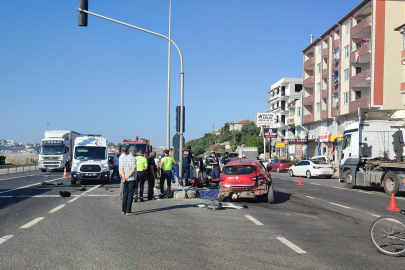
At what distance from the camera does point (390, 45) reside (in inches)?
1544

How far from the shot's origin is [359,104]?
41.7 meters

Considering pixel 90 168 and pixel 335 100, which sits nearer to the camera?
Answer: pixel 90 168

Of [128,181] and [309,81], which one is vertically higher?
[309,81]

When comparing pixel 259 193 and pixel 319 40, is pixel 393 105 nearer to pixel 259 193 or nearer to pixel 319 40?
pixel 319 40

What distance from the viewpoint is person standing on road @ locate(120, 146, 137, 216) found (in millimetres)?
11133

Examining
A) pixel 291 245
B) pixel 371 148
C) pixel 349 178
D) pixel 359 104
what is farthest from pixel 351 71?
pixel 291 245

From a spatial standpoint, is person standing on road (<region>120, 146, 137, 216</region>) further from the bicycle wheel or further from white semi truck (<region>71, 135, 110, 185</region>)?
white semi truck (<region>71, 135, 110, 185</region>)

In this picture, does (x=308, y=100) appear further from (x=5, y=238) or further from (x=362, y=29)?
(x=5, y=238)

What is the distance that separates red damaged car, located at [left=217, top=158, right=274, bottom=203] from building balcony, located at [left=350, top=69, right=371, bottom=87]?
98.4 ft

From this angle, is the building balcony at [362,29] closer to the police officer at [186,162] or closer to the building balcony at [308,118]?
the building balcony at [308,118]

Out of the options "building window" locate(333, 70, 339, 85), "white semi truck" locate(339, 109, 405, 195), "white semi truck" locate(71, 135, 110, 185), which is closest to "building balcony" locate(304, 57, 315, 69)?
"building window" locate(333, 70, 339, 85)

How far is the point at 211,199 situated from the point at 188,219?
16.8 ft

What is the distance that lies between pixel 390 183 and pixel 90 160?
15172mm

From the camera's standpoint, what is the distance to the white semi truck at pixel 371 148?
19.5m
